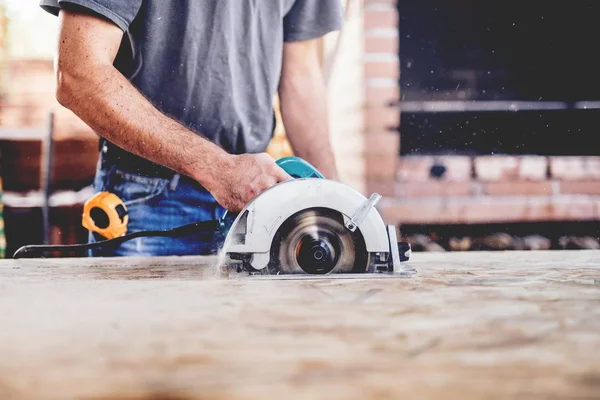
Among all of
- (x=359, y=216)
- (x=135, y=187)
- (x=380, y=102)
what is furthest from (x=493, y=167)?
(x=359, y=216)

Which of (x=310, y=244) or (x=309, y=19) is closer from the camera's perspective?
(x=310, y=244)

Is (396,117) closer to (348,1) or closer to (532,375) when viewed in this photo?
(348,1)

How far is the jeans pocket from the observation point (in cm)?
118

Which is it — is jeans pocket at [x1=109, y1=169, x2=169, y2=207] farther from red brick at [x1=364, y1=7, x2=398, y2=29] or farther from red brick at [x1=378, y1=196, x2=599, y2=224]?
red brick at [x1=364, y1=7, x2=398, y2=29]

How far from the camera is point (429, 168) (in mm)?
2062

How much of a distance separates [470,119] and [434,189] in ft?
1.45

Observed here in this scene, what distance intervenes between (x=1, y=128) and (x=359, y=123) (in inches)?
75.5

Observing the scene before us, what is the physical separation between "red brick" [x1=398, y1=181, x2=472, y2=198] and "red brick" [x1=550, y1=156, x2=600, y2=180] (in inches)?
13.0

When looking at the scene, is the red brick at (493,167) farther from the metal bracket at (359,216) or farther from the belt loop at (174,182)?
the metal bracket at (359,216)

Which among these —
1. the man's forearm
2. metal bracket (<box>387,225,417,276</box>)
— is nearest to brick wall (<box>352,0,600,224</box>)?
the man's forearm

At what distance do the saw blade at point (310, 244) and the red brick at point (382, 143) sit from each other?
131 cm

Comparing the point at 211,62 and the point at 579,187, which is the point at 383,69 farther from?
the point at 211,62

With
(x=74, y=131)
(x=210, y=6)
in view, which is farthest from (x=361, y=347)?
(x=74, y=131)

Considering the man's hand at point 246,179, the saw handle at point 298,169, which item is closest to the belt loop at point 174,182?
the man's hand at point 246,179
